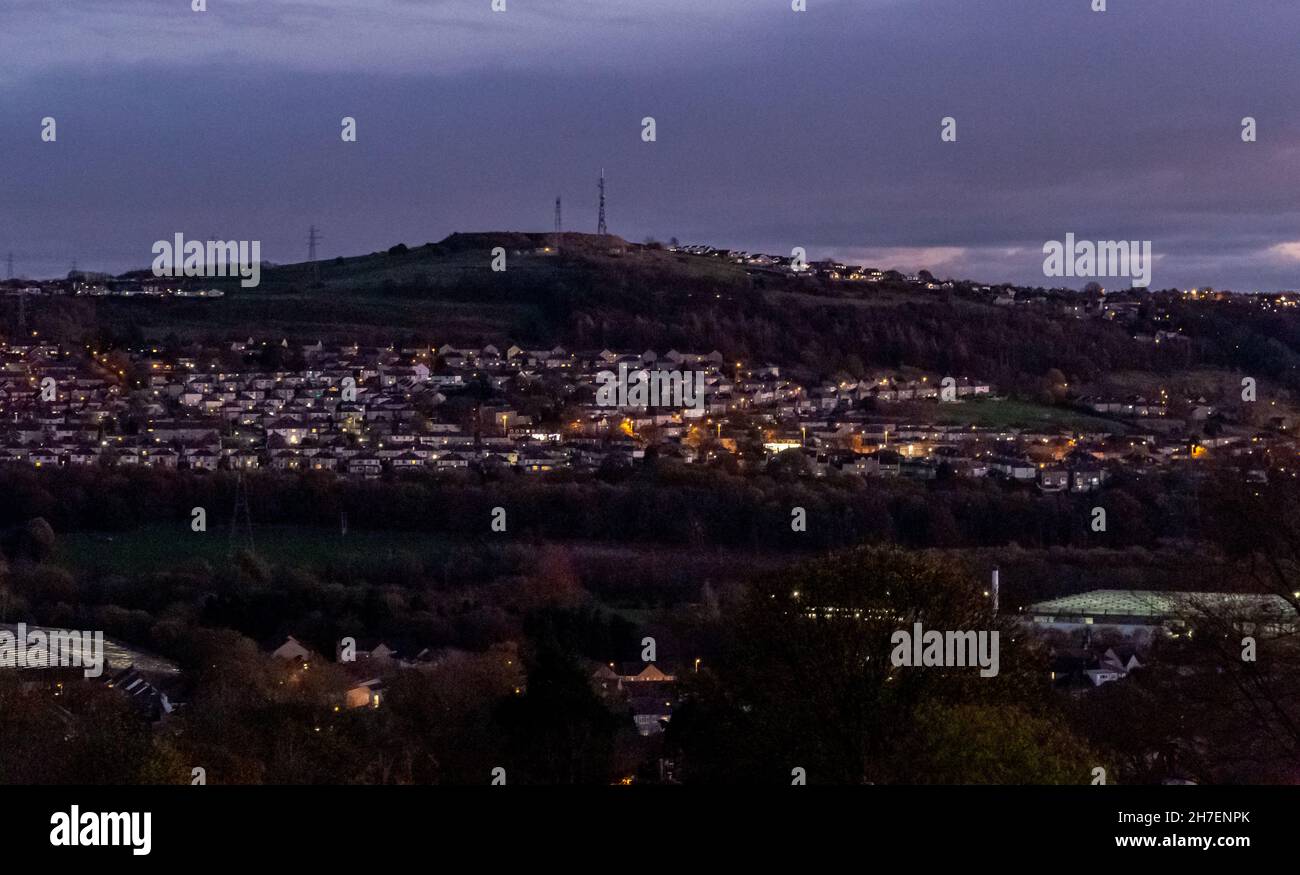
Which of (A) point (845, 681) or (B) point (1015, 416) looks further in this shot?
(B) point (1015, 416)

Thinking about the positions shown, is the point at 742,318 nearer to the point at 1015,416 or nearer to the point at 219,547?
the point at 1015,416

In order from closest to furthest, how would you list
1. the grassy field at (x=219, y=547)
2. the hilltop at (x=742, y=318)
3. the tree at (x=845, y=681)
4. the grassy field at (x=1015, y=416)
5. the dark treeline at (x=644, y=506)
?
the tree at (x=845, y=681), the grassy field at (x=219, y=547), the dark treeline at (x=644, y=506), the grassy field at (x=1015, y=416), the hilltop at (x=742, y=318)

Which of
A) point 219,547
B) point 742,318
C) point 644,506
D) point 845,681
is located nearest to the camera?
point 845,681

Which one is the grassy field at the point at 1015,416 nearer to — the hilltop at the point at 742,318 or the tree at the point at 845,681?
the hilltop at the point at 742,318

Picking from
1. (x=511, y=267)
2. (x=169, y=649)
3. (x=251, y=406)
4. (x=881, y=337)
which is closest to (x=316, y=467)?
(x=251, y=406)

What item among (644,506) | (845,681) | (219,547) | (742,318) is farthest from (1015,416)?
(845,681)

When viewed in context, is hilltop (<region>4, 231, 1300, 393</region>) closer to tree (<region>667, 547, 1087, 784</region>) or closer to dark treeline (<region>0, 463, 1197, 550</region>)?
dark treeline (<region>0, 463, 1197, 550</region>)

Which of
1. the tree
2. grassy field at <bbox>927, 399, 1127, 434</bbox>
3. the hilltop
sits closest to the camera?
the tree

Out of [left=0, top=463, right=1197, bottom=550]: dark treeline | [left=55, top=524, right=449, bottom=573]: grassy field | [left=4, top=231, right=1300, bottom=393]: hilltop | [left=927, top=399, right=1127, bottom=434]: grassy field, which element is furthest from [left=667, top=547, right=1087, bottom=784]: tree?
[left=4, top=231, right=1300, bottom=393]: hilltop

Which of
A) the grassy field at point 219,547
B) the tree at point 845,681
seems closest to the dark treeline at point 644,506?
the grassy field at point 219,547

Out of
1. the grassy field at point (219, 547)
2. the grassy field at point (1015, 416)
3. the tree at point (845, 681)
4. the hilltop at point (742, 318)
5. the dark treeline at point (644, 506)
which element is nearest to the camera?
the tree at point (845, 681)
